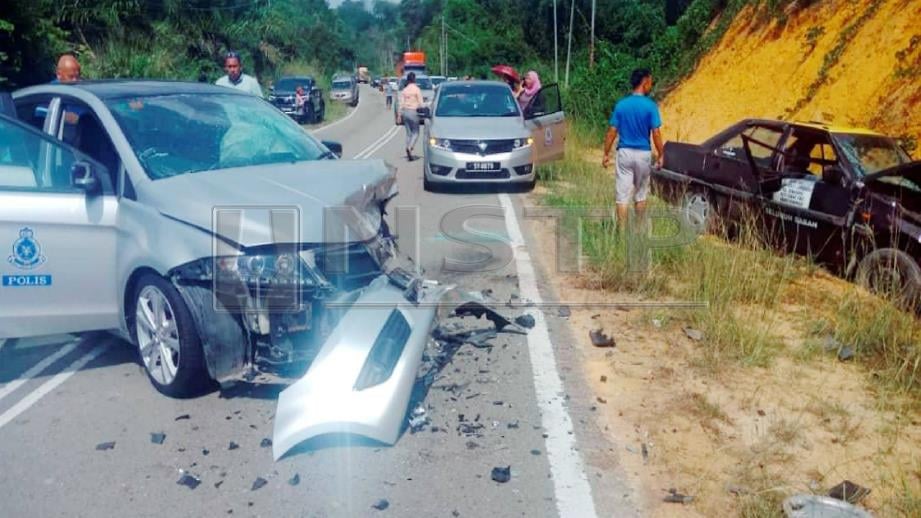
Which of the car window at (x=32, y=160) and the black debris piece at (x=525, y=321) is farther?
the black debris piece at (x=525, y=321)

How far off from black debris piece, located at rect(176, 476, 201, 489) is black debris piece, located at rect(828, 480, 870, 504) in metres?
3.00

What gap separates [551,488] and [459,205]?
27.9 feet

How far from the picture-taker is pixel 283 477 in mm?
4207

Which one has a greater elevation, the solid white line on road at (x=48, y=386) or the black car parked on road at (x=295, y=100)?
the black car parked on road at (x=295, y=100)

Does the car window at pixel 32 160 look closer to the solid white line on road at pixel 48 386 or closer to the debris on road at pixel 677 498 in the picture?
the solid white line on road at pixel 48 386

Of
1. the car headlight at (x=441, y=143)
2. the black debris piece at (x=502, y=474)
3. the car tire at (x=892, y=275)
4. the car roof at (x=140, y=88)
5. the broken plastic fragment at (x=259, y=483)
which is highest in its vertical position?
the car roof at (x=140, y=88)

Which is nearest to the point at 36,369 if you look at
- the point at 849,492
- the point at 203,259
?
the point at 203,259

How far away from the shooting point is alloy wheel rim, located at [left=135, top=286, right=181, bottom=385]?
16.7 ft

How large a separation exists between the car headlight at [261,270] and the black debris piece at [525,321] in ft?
6.94

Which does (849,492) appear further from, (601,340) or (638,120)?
(638,120)

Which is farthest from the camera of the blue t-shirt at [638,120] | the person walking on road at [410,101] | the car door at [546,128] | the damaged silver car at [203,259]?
the person walking on road at [410,101]

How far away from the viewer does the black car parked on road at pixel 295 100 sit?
30.2m

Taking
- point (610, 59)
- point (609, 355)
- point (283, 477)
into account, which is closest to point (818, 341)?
point (609, 355)

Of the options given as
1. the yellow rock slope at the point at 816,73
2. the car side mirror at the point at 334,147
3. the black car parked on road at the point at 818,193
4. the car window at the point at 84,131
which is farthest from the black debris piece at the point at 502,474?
the yellow rock slope at the point at 816,73
